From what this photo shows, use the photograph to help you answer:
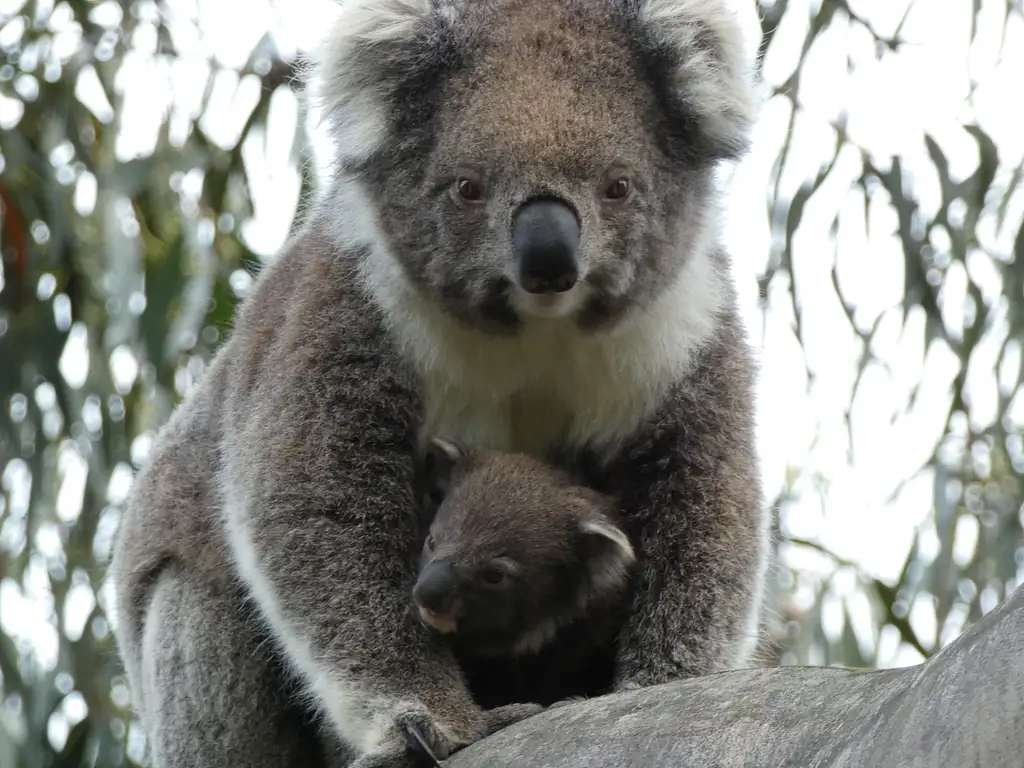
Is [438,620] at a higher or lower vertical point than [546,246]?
lower

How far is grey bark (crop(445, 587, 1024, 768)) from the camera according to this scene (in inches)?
56.4

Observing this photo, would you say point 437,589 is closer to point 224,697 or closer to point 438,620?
point 438,620

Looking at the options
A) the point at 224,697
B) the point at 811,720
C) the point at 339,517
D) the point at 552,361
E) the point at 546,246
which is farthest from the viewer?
the point at 224,697

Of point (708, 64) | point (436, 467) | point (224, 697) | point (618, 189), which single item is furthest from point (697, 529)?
point (224, 697)

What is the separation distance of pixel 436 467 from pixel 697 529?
473 mm

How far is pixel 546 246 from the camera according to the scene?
213 cm

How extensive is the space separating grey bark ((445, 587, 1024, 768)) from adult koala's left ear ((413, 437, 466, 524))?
1.96 ft

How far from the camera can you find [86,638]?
448 cm

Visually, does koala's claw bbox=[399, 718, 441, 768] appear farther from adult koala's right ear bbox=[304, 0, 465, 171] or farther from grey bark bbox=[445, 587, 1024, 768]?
adult koala's right ear bbox=[304, 0, 465, 171]

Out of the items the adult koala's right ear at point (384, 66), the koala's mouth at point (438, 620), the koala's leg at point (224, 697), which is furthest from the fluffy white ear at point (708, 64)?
the koala's leg at point (224, 697)

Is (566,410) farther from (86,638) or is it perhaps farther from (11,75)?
(11,75)

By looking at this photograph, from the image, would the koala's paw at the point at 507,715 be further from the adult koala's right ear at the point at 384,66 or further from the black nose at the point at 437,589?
the adult koala's right ear at the point at 384,66

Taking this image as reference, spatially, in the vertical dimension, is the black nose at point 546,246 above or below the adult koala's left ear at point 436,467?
above

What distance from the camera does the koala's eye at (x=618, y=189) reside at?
230cm
